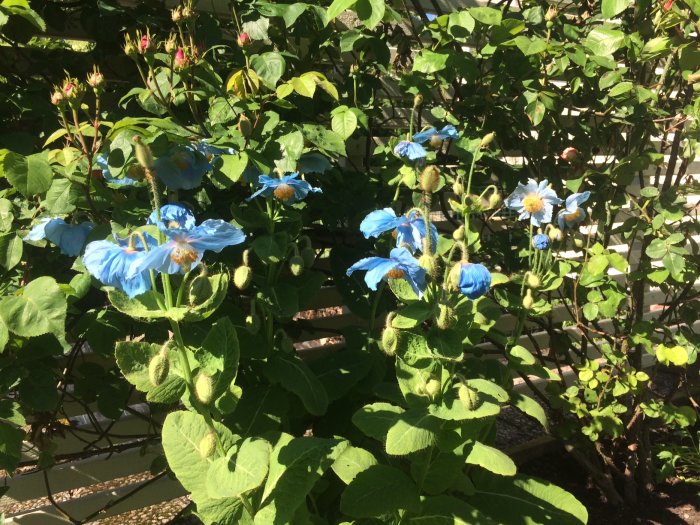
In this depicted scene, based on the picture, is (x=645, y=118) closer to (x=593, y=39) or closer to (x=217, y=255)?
(x=593, y=39)

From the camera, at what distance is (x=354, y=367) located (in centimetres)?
172

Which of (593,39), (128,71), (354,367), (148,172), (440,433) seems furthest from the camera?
(128,71)

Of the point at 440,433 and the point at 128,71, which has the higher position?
the point at 128,71

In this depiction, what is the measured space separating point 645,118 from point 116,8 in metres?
1.85

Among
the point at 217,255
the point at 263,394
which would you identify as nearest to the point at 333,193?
the point at 217,255

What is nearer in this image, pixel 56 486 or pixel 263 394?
pixel 263 394

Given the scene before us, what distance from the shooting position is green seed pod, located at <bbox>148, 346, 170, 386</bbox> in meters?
1.09

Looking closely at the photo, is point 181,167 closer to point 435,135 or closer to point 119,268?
point 119,268

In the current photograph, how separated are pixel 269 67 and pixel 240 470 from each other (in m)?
1.10

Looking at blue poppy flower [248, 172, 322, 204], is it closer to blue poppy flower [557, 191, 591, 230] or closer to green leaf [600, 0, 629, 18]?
blue poppy flower [557, 191, 591, 230]

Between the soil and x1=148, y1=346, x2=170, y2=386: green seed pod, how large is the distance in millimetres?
1972

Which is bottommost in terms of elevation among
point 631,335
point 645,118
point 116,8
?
point 631,335

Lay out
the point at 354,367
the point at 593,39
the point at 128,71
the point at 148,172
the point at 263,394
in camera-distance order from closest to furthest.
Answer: the point at 148,172, the point at 263,394, the point at 354,367, the point at 593,39, the point at 128,71

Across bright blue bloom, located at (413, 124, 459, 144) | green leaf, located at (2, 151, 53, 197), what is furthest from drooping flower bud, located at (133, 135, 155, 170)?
bright blue bloom, located at (413, 124, 459, 144)
